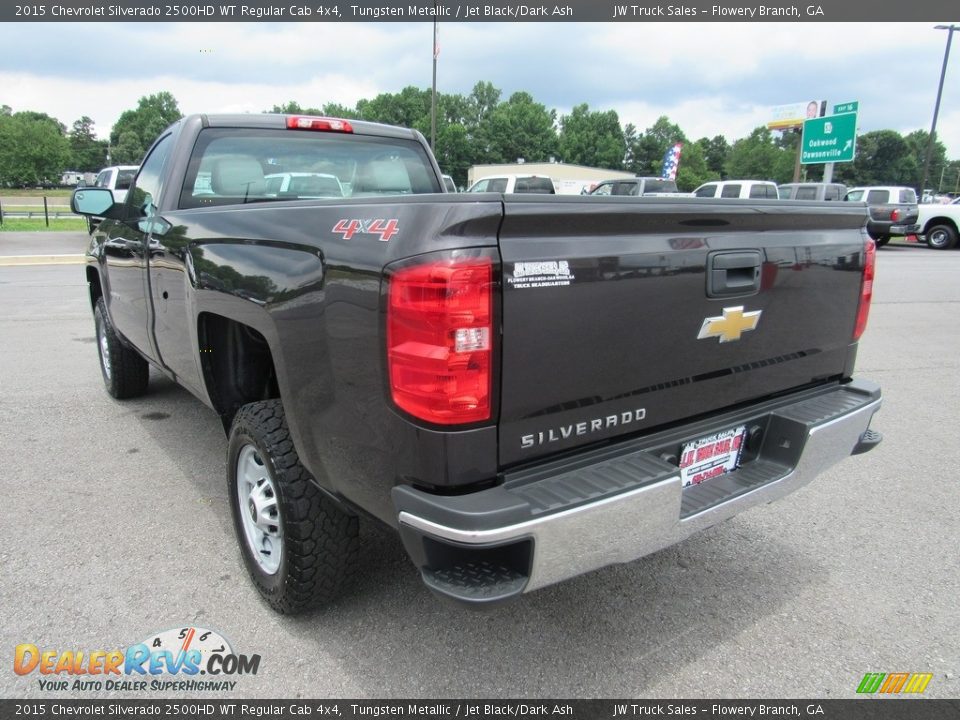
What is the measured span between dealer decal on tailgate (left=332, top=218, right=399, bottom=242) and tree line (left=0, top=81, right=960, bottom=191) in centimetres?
8489

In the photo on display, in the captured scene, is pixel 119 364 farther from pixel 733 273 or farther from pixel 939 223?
pixel 939 223

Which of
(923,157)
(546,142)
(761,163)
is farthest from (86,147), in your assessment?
(923,157)

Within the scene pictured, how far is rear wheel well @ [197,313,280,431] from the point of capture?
9.41ft

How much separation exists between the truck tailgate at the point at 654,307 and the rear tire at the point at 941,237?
24.1 m

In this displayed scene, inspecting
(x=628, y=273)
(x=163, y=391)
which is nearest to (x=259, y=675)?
(x=628, y=273)

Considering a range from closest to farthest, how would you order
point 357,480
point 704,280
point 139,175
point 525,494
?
1. point 525,494
2. point 357,480
3. point 704,280
4. point 139,175

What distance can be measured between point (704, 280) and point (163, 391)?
15.2 feet

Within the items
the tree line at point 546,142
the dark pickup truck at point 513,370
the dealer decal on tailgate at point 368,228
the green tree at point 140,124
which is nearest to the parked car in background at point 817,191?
the dark pickup truck at point 513,370

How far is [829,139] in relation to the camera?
98.4ft

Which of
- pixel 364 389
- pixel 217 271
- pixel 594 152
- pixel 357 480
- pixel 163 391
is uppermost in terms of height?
pixel 594 152

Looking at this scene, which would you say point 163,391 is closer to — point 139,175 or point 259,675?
point 139,175

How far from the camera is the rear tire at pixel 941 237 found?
72.1ft

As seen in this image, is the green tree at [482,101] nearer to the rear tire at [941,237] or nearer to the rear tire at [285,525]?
the rear tire at [941,237]

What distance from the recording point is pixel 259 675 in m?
2.21
